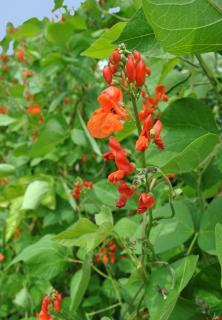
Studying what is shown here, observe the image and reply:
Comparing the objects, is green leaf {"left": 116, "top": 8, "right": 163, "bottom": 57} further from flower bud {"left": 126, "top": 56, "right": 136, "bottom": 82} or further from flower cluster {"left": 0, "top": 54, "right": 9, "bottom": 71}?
flower cluster {"left": 0, "top": 54, "right": 9, "bottom": 71}

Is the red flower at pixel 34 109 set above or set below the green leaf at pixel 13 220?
above

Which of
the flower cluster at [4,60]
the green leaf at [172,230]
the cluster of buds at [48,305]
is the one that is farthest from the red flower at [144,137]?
the flower cluster at [4,60]

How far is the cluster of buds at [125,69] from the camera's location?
82cm

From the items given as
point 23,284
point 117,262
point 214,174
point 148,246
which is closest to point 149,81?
point 214,174

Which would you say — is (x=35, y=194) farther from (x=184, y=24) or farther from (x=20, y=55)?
(x=184, y=24)

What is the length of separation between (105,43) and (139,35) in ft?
0.67

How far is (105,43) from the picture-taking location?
1003 millimetres

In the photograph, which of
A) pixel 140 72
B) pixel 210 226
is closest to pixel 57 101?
pixel 210 226

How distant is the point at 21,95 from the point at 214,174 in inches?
74.2

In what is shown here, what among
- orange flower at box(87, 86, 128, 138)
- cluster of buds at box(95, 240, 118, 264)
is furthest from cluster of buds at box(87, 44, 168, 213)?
cluster of buds at box(95, 240, 118, 264)

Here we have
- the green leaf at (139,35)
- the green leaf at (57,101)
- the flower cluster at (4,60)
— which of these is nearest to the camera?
the green leaf at (139,35)

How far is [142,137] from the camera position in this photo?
2.74 feet

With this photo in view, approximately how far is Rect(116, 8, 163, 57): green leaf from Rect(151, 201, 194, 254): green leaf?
1.56 feet

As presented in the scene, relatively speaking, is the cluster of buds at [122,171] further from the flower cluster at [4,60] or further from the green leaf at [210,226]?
the flower cluster at [4,60]
